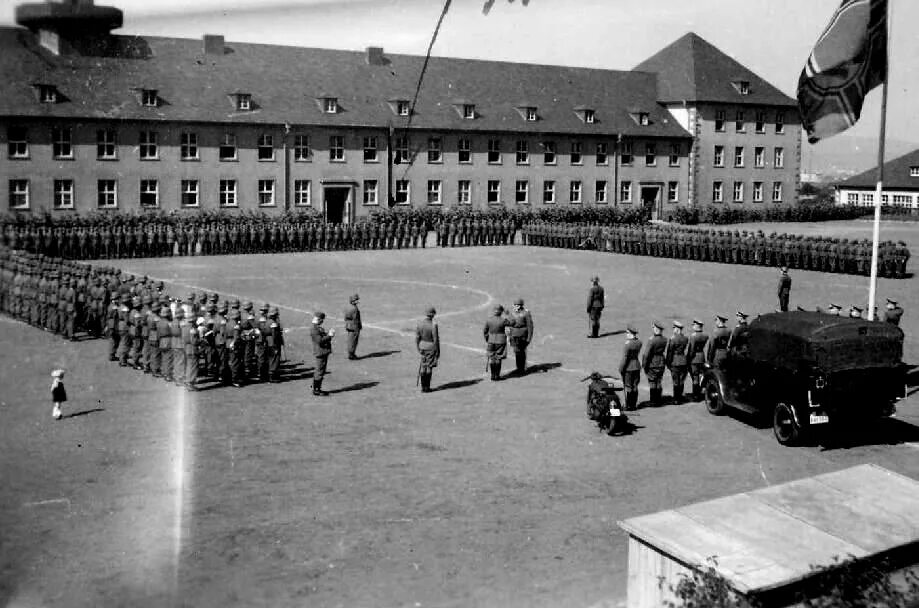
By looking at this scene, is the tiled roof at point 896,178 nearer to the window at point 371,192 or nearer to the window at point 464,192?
the window at point 464,192

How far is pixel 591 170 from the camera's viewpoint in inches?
2427

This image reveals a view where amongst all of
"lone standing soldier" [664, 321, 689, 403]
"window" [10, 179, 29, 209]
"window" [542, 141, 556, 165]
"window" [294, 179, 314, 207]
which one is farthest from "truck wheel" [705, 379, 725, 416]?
"window" [542, 141, 556, 165]

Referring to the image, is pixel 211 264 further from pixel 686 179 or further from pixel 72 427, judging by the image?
pixel 686 179

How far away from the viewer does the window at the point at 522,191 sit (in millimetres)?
59375

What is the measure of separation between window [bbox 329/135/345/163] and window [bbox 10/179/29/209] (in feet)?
51.7

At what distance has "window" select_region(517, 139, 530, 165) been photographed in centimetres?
5916

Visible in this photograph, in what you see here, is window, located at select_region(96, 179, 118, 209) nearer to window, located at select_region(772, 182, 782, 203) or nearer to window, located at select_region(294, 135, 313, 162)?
window, located at select_region(294, 135, 313, 162)

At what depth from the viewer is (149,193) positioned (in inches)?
1897

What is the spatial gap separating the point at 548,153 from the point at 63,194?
28.2 metres

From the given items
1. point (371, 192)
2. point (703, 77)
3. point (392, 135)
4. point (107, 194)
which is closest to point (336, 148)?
point (371, 192)

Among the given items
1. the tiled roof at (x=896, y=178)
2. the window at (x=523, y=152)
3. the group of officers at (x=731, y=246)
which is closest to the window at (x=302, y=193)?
the group of officers at (x=731, y=246)

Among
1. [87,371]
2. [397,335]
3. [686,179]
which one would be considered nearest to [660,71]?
[686,179]

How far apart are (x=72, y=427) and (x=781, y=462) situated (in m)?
10.1

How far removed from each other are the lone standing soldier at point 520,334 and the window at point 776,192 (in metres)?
55.5
